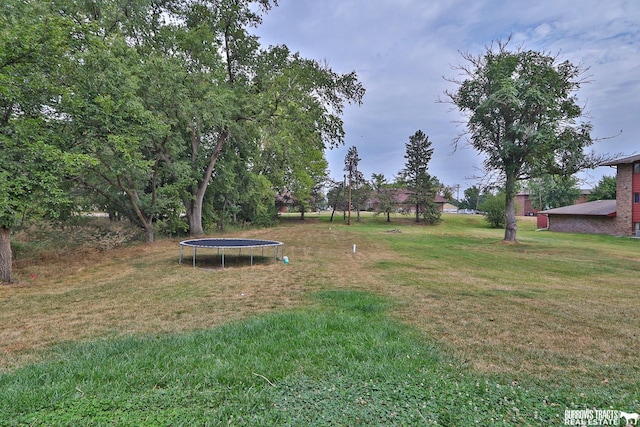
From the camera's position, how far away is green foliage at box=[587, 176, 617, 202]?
3493cm

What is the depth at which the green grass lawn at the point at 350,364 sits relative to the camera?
2189mm

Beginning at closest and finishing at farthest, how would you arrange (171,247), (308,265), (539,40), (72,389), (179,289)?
(72,389), (179,289), (308,265), (171,247), (539,40)

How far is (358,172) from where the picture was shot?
3884 cm

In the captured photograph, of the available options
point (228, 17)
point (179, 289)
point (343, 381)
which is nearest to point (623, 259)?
point (343, 381)

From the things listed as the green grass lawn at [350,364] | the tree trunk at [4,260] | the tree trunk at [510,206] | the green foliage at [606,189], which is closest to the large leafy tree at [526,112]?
the tree trunk at [510,206]

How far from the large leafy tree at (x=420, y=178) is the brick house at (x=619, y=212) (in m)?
12.1

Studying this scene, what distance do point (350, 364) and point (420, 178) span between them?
35106mm

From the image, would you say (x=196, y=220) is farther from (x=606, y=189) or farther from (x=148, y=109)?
(x=606, y=189)

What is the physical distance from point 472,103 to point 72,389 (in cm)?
1898

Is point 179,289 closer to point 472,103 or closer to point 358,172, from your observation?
point 472,103

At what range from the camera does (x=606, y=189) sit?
35656mm

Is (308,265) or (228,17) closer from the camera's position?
(308,265)

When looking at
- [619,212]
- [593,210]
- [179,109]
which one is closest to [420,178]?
[593,210]
